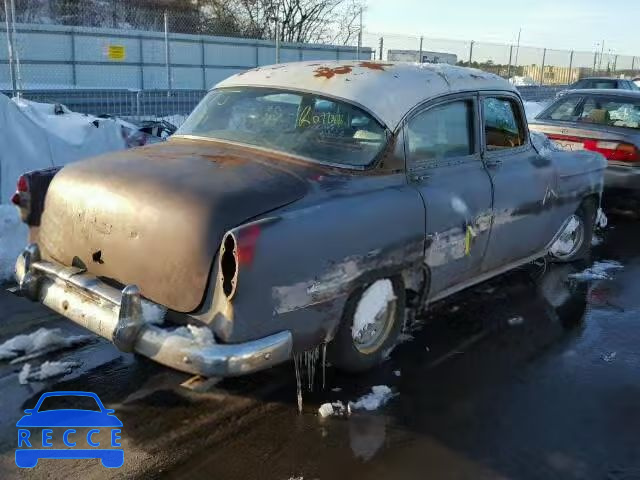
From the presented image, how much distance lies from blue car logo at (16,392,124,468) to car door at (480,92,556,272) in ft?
9.17

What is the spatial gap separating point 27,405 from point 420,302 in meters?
2.40

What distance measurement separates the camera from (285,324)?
10.5 ft

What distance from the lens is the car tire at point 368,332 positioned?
3658 millimetres

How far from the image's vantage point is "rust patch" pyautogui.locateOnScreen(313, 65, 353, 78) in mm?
4332

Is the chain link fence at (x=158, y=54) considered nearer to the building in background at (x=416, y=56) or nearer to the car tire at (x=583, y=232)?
the building in background at (x=416, y=56)

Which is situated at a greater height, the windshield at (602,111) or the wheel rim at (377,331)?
the windshield at (602,111)

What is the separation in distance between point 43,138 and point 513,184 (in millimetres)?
5410

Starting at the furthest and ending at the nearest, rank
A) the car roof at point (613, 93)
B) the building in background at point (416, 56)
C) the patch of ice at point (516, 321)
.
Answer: the building in background at point (416, 56) < the car roof at point (613, 93) < the patch of ice at point (516, 321)

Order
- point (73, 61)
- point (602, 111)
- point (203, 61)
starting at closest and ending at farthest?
1. point (602, 111)
2. point (73, 61)
3. point (203, 61)

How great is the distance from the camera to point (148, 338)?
315 cm

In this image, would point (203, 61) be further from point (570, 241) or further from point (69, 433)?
point (69, 433)

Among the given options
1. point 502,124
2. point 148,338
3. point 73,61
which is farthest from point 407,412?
point 73,61

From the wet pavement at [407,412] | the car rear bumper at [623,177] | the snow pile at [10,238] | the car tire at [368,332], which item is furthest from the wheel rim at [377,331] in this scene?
the car rear bumper at [623,177]

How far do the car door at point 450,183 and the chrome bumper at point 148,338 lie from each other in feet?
4.60
